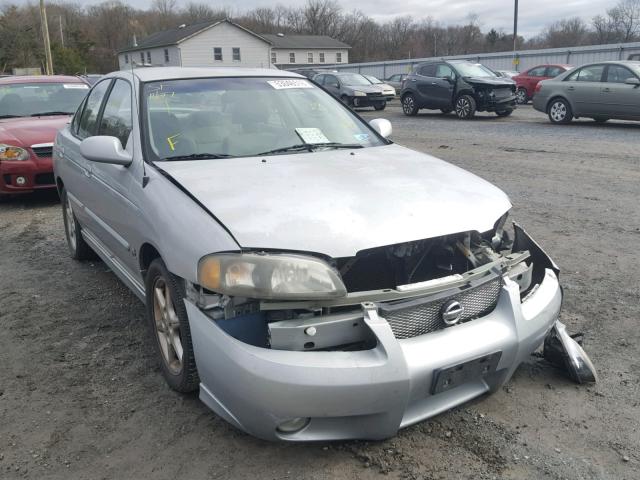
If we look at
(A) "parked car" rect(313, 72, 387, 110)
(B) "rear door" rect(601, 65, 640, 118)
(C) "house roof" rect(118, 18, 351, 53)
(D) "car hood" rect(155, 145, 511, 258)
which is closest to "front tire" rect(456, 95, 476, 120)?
(B) "rear door" rect(601, 65, 640, 118)

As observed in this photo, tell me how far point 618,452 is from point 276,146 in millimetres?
2381

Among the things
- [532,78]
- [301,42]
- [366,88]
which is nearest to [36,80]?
[366,88]

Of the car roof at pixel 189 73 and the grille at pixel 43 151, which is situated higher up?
the car roof at pixel 189 73

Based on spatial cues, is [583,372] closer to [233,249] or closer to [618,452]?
[618,452]

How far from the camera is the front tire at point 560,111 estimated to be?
14.7 m

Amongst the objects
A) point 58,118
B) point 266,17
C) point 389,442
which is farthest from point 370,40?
point 389,442

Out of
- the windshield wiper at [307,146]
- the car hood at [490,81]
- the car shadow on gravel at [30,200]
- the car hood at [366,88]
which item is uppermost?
the car hood at [490,81]

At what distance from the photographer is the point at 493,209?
2.85 metres

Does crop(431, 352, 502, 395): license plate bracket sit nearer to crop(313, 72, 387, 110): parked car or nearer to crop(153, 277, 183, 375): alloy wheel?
crop(153, 277, 183, 375): alloy wheel

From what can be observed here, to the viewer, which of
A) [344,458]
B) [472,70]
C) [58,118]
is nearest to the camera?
[344,458]

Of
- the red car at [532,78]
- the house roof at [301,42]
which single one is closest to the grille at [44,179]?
the red car at [532,78]

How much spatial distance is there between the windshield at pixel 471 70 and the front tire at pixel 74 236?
14.2 meters

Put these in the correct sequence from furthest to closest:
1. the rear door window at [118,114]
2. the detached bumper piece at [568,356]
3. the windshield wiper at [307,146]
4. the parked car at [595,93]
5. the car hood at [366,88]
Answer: the car hood at [366,88]
the parked car at [595,93]
the rear door window at [118,114]
the windshield wiper at [307,146]
the detached bumper piece at [568,356]

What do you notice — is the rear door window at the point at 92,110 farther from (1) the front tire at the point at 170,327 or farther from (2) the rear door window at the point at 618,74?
(2) the rear door window at the point at 618,74
